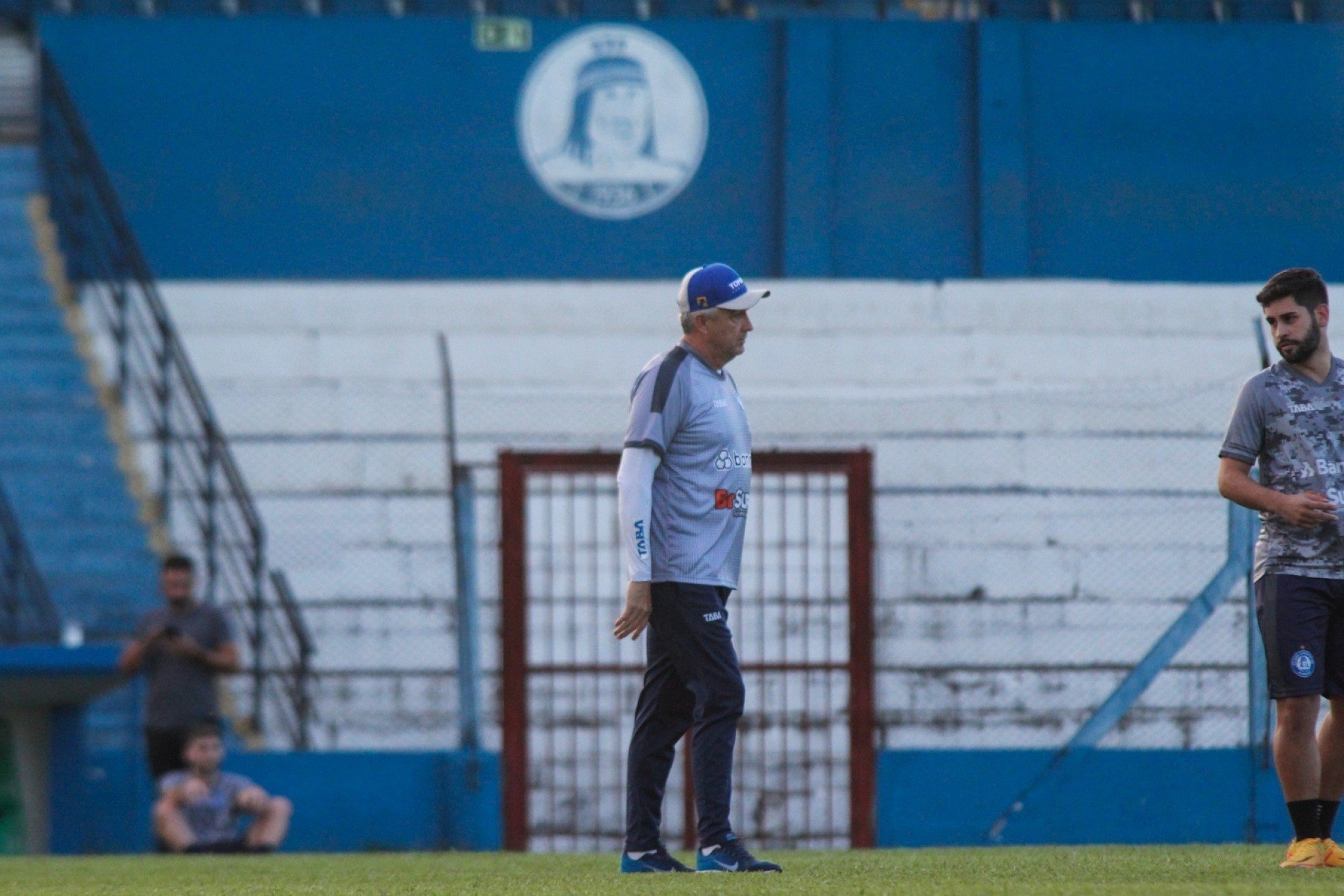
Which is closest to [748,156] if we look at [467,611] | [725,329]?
[467,611]

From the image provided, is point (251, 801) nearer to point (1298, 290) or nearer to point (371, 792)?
point (371, 792)

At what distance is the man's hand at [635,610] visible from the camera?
16.4 feet

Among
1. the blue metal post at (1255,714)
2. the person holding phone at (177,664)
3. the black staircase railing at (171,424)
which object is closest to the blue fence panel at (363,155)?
the black staircase railing at (171,424)

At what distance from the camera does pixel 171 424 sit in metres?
10.9

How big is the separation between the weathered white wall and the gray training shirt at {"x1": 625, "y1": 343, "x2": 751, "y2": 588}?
5.35 m

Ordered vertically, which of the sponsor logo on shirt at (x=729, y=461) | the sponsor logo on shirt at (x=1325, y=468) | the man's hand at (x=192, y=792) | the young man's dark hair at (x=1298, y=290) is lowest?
the man's hand at (x=192, y=792)

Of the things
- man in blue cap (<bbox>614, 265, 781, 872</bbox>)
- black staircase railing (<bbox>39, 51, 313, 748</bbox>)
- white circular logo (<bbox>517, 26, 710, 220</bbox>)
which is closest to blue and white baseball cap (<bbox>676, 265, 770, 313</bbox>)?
man in blue cap (<bbox>614, 265, 781, 872</bbox>)

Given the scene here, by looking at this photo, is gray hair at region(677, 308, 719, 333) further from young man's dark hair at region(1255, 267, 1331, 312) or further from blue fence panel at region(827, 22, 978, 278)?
blue fence panel at region(827, 22, 978, 278)

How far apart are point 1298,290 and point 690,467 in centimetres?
170

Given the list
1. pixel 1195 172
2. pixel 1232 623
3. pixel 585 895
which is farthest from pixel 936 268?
pixel 585 895

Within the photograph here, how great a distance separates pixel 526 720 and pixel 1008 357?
11.3 ft

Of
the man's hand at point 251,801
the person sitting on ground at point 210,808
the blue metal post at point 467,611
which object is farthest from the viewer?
the blue metal post at point 467,611

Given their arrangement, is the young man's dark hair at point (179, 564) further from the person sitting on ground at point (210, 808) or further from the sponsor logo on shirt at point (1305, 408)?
the sponsor logo on shirt at point (1305, 408)

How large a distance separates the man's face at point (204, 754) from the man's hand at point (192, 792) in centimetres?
6
